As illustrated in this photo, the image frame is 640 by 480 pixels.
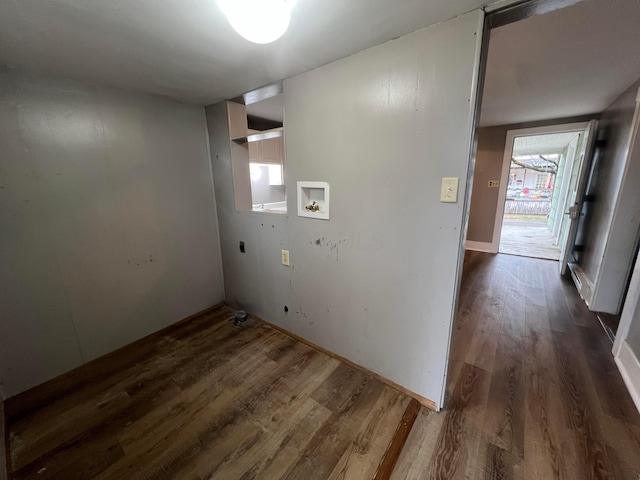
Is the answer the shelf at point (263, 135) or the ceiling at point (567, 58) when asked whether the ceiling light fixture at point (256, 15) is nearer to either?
the shelf at point (263, 135)

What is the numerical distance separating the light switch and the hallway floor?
167 inches

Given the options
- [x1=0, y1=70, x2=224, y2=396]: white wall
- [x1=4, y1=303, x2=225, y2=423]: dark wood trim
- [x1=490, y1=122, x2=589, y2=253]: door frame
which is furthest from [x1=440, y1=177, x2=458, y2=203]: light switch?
[x1=490, y1=122, x2=589, y2=253]: door frame

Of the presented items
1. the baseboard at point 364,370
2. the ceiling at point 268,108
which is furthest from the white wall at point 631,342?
the ceiling at point 268,108

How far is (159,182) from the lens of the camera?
205 cm

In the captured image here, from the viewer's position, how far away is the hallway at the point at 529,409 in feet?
3.76

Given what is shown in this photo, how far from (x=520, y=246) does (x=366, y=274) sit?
16.4 feet

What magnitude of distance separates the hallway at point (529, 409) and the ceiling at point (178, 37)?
2034mm

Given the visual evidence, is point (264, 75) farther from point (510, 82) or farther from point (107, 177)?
point (510, 82)

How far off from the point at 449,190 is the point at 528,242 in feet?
18.3

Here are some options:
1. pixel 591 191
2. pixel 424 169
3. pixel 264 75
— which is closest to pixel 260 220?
pixel 264 75

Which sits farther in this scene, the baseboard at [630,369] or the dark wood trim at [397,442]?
the baseboard at [630,369]

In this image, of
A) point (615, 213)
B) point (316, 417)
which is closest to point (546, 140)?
point (615, 213)

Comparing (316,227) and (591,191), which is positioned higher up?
(591,191)

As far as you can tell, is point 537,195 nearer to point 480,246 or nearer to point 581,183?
point 480,246
